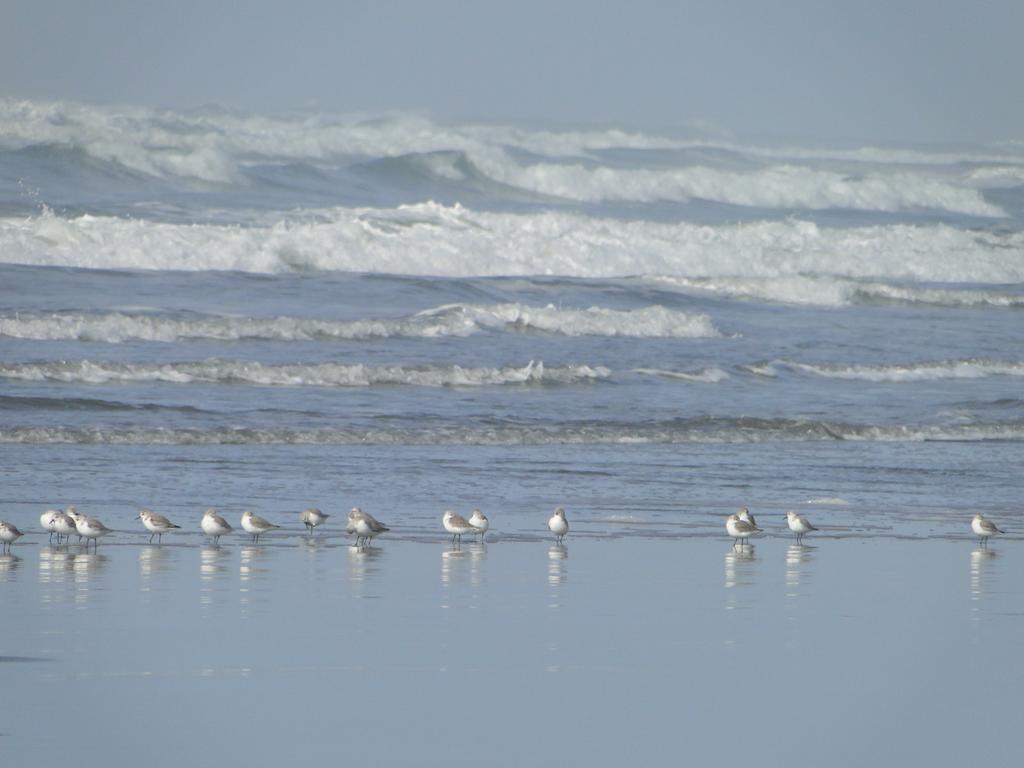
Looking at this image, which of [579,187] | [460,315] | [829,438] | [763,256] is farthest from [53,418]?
[579,187]

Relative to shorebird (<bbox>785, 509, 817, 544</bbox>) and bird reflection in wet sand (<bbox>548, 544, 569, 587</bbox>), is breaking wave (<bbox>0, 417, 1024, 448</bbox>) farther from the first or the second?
bird reflection in wet sand (<bbox>548, 544, 569, 587</bbox>)

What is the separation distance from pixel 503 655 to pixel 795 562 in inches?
129

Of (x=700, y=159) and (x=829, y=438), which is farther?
(x=700, y=159)

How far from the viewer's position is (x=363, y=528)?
1011 cm

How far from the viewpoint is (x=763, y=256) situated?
3456 cm

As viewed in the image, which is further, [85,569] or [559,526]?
[559,526]

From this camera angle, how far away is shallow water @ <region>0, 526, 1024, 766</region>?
5.70m

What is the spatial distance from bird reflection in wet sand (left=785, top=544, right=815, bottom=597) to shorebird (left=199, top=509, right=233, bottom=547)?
3152mm

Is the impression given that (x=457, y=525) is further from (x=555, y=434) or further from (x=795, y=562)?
(x=555, y=434)

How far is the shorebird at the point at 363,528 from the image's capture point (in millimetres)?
10078

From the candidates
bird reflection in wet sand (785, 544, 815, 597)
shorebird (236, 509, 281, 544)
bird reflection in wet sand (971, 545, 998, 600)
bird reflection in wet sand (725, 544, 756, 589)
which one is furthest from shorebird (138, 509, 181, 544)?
bird reflection in wet sand (971, 545, 998, 600)

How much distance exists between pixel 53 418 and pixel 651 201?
31693 millimetres

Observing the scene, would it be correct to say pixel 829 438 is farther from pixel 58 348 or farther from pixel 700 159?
pixel 700 159

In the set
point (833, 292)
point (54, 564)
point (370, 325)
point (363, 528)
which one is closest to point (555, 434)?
point (363, 528)
